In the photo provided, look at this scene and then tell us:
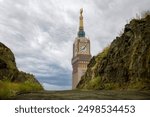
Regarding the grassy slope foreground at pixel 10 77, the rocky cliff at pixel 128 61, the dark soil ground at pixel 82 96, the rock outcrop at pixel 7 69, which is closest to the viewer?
the dark soil ground at pixel 82 96

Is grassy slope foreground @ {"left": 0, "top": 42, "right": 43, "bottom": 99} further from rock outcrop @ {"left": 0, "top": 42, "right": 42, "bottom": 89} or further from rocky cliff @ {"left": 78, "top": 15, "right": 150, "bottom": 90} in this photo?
rocky cliff @ {"left": 78, "top": 15, "right": 150, "bottom": 90}

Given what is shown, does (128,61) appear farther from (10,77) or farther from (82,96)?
(82,96)

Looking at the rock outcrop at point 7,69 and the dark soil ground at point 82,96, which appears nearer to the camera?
the dark soil ground at point 82,96

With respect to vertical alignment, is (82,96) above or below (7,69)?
below

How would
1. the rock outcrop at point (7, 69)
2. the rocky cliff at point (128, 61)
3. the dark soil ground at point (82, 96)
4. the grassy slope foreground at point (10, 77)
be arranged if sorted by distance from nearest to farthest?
the dark soil ground at point (82, 96), the grassy slope foreground at point (10, 77), the rock outcrop at point (7, 69), the rocky cliff at point (128, 61)

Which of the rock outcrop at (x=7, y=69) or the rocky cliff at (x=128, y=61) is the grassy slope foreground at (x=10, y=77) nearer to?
the rock outcrop at (x=7, y=69)

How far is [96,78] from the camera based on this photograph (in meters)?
27.2

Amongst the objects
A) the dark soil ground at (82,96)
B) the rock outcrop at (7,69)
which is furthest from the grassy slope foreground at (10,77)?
the dark soil ground at (82,96)

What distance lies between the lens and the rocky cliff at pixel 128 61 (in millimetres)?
20016

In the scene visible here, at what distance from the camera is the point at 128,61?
76.1 ft

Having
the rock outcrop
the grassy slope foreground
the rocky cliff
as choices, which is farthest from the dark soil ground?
the rocky cliff

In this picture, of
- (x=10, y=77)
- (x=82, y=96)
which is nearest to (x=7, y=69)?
(x=10, y=77)

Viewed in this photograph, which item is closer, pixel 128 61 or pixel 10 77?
pixel 10 77

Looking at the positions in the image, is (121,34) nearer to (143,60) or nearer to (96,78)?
(96,78)
